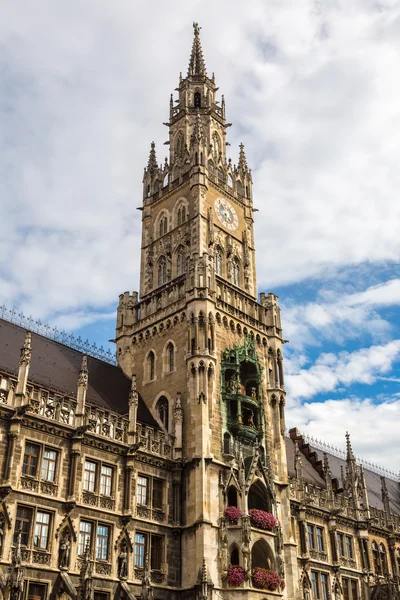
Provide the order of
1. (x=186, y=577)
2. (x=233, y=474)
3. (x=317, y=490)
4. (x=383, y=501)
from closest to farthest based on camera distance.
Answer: (x=186, y=577)
(x=233, y=474)
(x=317, y=490)
(x=383, y=501)

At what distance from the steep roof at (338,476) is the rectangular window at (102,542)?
1941 cm

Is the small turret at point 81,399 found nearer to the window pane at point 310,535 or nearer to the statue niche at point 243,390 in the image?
the statue niche at point 243,390

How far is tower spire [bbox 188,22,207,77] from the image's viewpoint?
6134 cm

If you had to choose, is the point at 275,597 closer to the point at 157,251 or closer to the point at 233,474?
the point at 233,474

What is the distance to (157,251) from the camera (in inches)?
2055

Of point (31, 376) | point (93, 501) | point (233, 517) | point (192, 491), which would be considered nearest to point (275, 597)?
point (233, 517)

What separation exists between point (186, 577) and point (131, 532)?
404 centimetres

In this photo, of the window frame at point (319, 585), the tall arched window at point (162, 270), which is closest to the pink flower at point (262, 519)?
the window frame at point (319, 585)

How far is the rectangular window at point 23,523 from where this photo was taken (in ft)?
104

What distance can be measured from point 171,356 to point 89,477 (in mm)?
11431

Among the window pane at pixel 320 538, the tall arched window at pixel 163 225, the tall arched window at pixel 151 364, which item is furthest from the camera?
the tall arched window at pixel 163 225

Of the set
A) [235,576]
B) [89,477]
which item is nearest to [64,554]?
[89,477]

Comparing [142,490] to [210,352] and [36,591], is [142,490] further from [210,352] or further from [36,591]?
[210,352]

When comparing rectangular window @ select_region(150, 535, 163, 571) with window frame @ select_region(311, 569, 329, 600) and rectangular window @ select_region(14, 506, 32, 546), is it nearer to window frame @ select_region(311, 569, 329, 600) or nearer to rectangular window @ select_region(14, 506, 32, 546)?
rectangular window @ select_region(14, 506, 32, 546)
